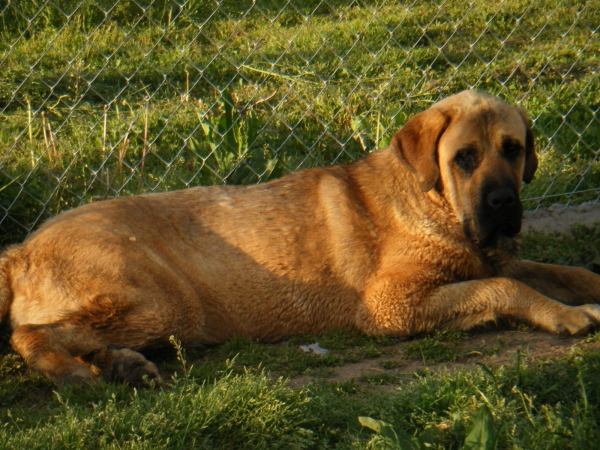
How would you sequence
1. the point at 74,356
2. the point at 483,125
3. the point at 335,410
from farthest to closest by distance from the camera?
the point at 483,125 < the point at 74,356 < the point at 335,410

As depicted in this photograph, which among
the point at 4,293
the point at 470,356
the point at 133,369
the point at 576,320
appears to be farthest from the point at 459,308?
the point at 4,293

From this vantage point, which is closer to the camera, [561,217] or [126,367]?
[126,367]

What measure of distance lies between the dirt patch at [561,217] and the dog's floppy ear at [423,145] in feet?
5.28

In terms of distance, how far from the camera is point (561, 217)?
649 cm

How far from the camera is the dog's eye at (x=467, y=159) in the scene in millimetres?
4793

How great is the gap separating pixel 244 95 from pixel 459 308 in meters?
3.90

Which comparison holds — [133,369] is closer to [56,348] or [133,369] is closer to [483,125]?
[56,348]

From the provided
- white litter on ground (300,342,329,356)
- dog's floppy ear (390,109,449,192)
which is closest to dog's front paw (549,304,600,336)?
dog's floppy ear (390,109,449,192)

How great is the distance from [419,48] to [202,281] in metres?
5.06

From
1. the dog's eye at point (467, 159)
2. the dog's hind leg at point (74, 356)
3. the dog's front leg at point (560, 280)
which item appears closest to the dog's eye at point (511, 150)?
the dog's eye at point (467, 159)

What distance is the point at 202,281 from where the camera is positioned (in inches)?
193

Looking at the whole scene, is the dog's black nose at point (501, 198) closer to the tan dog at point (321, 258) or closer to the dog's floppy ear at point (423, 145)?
the tan dog at point (321, 258)

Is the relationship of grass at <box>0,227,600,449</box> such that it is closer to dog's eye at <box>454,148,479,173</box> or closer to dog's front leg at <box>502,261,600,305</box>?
dog's front leg at <box>502,261,600,305</box>

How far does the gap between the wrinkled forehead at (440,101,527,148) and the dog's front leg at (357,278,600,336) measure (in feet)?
2.73
